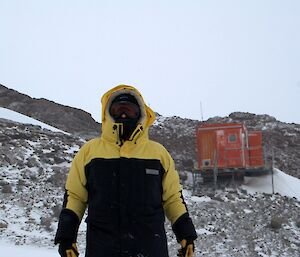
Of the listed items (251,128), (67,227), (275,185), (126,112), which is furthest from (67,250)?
(251,128)

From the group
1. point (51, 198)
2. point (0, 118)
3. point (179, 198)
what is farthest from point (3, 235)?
point (0, 118)

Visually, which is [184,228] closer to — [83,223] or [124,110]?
[124,110]

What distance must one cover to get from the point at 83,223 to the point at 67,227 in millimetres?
8372

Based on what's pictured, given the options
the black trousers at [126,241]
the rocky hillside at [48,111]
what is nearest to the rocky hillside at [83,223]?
the black trousers at [126,241]

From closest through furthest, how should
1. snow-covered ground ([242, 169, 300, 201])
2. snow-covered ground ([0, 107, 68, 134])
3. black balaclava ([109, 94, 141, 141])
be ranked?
black balaclava ([109, 94, 141, 141]) < snow-covered ground ([242, 169, 300, 201]) < snow-covered ground ([0, 107, 68, 134])

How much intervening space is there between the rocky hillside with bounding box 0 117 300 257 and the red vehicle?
1.37 m

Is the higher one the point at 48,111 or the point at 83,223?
the point at 48,111

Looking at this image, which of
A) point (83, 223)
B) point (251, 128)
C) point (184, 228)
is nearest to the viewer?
point (184, 228)

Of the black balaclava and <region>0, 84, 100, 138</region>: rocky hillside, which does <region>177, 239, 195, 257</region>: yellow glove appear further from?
<region>0, 84, 100, 138</region>: rocky hillside

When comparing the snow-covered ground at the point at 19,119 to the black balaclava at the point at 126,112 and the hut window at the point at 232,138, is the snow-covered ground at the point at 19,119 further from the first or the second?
the black balaclava at the point at 126,112

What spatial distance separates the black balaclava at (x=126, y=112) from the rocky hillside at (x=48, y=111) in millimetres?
31443

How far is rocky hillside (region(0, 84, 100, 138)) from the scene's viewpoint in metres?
36.0

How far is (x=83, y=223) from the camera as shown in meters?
11.0

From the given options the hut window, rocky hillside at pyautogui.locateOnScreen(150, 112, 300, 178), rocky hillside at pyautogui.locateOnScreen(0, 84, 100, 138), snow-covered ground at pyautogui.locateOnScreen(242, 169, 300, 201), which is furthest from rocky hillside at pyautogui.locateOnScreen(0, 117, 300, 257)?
rocky hillside at pyautogui.locateOnScreen(0, 84, 100, 138)
